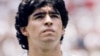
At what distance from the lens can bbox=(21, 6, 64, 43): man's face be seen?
2.41m

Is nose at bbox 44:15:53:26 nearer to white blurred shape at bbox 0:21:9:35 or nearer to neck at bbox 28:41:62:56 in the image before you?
neck at bbox 28:41:62:56

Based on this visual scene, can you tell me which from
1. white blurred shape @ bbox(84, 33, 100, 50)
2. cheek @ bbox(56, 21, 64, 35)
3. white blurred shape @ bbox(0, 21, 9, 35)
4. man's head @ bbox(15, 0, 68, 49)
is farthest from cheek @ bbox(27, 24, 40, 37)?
white blurred shape @ bbox(0, 21, 9, 35)

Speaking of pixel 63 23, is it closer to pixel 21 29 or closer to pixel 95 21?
pixel 21 29

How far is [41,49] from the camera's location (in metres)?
2.49

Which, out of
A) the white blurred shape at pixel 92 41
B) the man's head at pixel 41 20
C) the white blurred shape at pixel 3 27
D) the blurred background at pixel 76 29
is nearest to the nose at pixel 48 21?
the man's head at pixel 41 20

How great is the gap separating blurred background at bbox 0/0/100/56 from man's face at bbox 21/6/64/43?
179cm

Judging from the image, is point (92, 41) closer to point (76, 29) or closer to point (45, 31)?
point (76, 29)

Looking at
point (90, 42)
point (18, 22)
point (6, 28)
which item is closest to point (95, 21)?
point (90, 42)

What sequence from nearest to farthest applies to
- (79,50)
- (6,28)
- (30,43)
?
(30,43)
(79,50)
(6,28)

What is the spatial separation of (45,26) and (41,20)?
68mm

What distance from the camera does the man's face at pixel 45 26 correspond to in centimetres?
241

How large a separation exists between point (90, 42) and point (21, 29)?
211 centimetres

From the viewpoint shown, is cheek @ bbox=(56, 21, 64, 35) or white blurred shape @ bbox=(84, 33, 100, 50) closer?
cheek @ bbox=(56, 21, 64, 35)

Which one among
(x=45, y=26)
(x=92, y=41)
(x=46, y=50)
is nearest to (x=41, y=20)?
(x=45, y=26)
